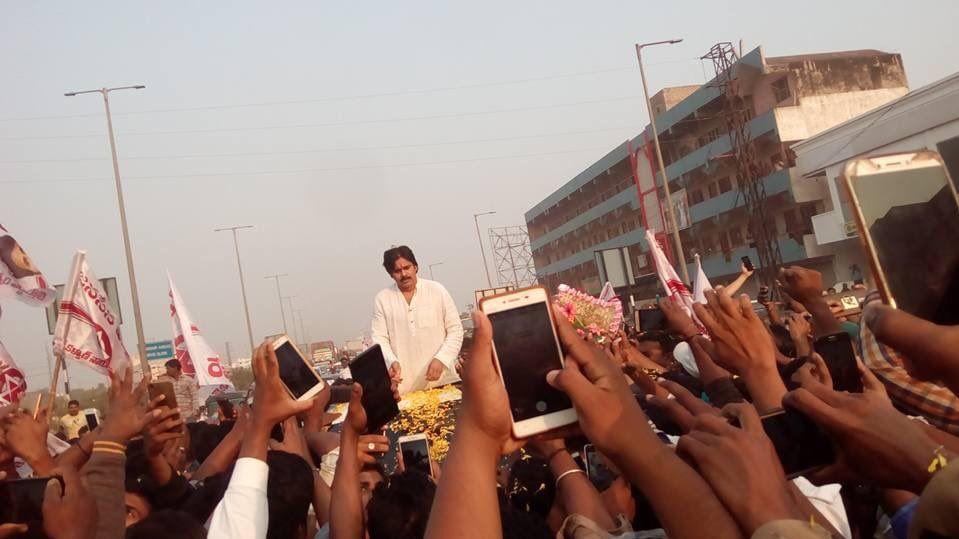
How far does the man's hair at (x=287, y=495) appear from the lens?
312cm

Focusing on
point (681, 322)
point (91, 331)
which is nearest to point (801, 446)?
point (681, 322)

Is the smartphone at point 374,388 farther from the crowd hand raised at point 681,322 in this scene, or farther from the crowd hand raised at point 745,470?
the crowd hand raised at point 745,470

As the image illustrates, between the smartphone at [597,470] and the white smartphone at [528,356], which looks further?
the smartphone at [597,470]

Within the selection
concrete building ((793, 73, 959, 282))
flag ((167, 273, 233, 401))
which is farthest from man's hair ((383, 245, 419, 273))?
concrete building ((793, 73, 959, 282))

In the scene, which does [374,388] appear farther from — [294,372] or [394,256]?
[394,256]

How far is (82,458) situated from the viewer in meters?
3.33

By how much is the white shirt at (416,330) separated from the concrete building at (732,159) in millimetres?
27597

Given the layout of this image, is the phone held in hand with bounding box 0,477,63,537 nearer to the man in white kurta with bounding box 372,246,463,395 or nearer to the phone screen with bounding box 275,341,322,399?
the phone screen with bounding box 275,341,322,399

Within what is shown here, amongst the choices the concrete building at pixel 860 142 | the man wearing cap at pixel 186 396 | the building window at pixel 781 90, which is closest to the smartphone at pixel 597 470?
the man wearing cap at pixel 186 396

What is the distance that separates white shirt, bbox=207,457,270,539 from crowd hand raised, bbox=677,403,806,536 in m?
1.48

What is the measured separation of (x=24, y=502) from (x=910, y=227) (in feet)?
8.38

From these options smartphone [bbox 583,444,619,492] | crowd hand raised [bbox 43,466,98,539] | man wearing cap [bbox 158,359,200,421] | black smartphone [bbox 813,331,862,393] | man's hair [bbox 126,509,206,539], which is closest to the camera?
crowd hand raised [bbox 43,466,98,539]

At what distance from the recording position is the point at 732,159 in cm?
4253

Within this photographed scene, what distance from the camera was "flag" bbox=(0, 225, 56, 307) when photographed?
744 cm
